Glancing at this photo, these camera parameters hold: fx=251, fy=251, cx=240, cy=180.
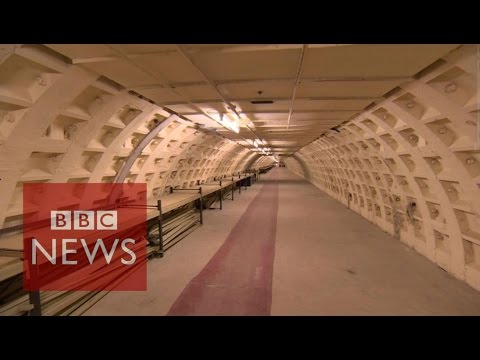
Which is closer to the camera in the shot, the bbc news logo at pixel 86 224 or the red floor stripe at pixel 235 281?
the red floor stripe at pixel 235 281

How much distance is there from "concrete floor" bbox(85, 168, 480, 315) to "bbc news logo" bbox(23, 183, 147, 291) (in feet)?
1.50

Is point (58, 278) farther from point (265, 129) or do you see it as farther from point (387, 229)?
point (387, 229)

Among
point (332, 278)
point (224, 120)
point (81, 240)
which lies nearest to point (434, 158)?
point (332, 278)

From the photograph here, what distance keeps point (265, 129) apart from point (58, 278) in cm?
690

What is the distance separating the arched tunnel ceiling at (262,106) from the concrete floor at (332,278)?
2.68ft

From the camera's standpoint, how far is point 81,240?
13.6 feet

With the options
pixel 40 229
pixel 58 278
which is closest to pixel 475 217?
pixel 58 278

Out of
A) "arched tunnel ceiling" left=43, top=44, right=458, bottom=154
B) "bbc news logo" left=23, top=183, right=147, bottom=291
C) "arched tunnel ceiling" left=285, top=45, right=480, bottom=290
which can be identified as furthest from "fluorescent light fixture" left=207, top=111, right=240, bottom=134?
"arched tunnel ceiling" left=285, top=45, right=480, bottom=290

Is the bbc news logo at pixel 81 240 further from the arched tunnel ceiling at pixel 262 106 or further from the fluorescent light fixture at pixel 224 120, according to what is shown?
the fluorescent light fixture at pixel 224 120

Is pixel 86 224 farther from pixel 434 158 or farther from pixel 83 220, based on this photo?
pixel 434 158

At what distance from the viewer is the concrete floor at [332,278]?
4352 millimetres

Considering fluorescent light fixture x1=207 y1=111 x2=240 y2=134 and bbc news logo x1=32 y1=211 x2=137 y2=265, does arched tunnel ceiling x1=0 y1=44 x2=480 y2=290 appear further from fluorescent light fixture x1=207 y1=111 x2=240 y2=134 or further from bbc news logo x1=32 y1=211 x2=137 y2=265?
bbc news logo x1=32 y1=211 x2=137 y2=265

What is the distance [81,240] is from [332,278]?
4.97 m

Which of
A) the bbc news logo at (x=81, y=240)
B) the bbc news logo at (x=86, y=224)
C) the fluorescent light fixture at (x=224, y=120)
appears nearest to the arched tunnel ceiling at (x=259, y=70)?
the fluorescent light fixture at (x=224, y=120)
